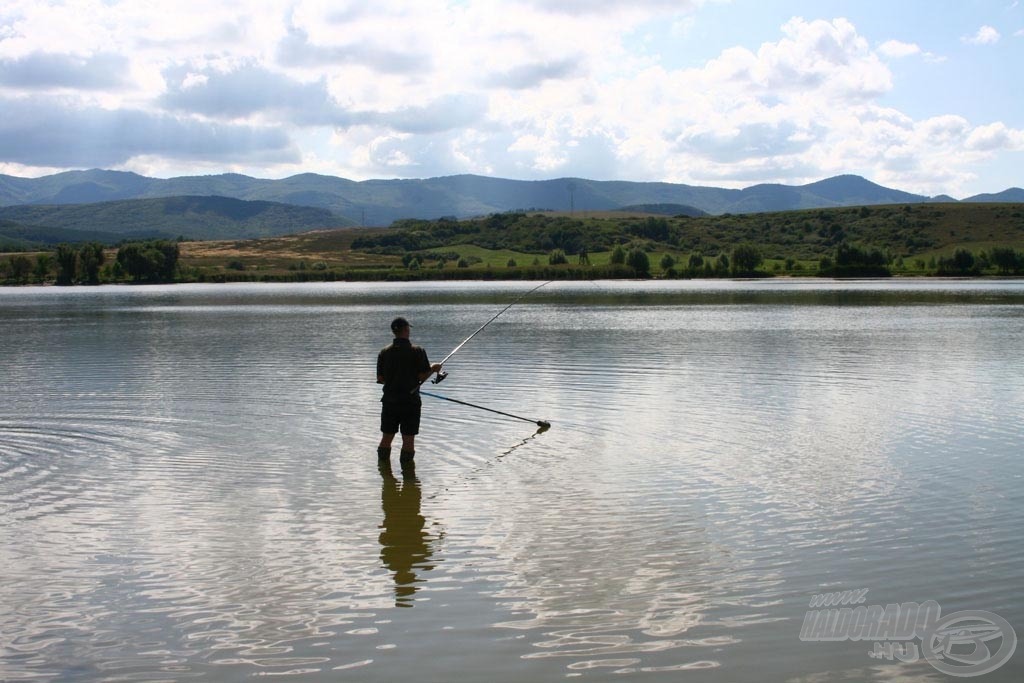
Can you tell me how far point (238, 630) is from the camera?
24.6 ft

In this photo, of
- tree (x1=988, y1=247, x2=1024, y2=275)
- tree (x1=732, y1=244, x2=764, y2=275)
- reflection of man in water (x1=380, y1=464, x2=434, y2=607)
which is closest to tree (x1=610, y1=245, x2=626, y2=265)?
tree (x1=732, y1=244, x2=764, y2=275)

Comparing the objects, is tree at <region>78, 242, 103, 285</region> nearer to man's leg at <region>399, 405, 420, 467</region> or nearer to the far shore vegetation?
the far shore vegetation

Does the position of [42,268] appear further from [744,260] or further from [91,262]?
[744,260]

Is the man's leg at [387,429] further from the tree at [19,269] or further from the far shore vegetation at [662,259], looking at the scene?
the tree at [19,269]

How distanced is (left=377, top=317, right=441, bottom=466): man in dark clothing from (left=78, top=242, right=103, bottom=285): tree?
15451cm

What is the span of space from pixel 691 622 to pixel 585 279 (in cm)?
13641

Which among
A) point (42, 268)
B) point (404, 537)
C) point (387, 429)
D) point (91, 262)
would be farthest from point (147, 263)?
point (404, 537)

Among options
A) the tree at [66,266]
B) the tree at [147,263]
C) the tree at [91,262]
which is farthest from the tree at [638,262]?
the tree at [66,266]

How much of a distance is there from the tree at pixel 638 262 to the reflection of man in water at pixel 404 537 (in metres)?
135

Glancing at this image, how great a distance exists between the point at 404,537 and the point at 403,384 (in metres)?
3.90

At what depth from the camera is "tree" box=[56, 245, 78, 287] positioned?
152250mm

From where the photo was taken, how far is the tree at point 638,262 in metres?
146

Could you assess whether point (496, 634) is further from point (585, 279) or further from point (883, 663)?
point (585, 279)

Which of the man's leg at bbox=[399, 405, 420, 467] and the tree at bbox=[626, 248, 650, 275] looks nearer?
the man's leg at bbox=[399, 405, 420, 467]
